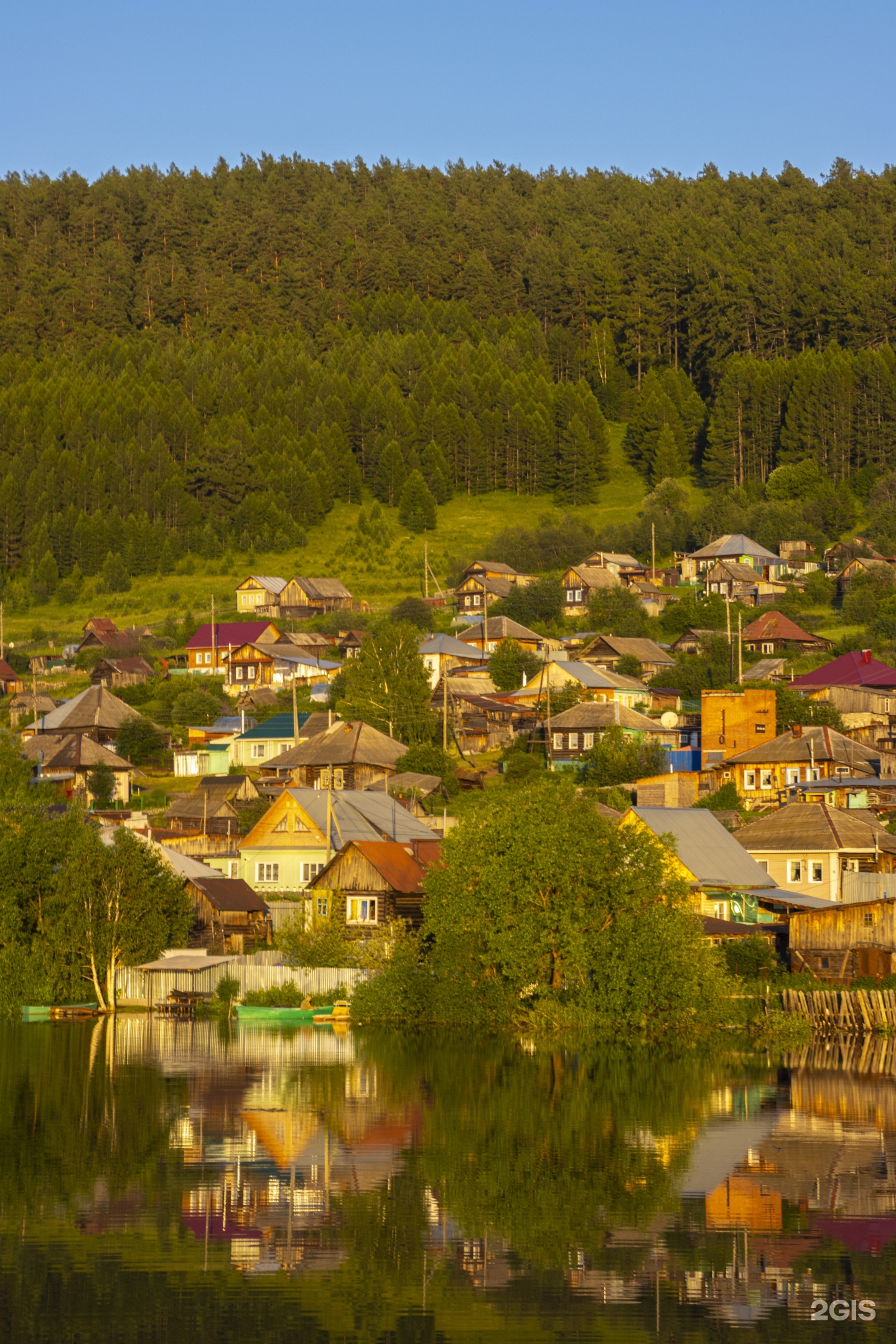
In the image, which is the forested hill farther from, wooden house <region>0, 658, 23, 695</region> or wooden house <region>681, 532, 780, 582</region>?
wooden house <region>0, 658, 23, 695</region>

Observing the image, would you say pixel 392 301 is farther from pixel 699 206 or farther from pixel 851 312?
pixel 851 312

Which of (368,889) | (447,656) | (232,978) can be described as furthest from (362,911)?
(447,656)

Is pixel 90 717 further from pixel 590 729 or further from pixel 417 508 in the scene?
pixel 417 508

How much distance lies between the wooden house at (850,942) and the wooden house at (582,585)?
218 ft

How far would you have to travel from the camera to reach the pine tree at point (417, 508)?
136425 mm

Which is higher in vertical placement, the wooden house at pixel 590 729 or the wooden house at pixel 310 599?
the wooden house at pixel 310 599

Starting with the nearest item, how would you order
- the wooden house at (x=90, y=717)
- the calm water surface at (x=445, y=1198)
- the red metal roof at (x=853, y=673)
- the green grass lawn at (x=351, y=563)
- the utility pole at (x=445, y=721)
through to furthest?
the calm water surface at (x=445, y=1198) < the utility pole at (x=445, y=721) < the red metal roof at (x=853, y=673) < the wooden house at (x=90, y=717) < the green grass lawn at (x=351, y=563)

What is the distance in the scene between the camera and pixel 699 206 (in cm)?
19850

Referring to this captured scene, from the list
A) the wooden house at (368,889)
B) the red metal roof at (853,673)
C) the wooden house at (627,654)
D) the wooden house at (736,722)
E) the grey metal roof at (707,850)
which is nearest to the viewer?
the grey metal roof at (707,850)

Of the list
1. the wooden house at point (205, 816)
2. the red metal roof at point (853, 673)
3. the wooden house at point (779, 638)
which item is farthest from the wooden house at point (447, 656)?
the wooden house at point (205, 816)

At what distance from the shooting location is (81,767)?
253 feet

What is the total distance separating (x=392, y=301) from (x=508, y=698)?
110764mm

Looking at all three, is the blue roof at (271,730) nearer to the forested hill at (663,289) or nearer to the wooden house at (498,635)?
the wooden house at (498,635)

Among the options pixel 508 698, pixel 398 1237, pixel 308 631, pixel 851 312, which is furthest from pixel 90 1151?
pixel 851 312
